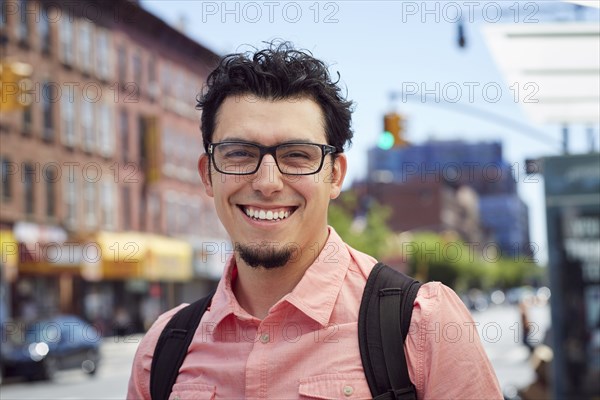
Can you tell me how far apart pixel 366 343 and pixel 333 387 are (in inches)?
5.1

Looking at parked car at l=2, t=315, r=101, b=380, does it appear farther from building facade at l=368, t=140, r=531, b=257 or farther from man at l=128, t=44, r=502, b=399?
building facade at l=368, t=140, r=531, b=257

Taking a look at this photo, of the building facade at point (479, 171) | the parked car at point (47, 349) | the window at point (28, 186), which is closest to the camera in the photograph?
the parked car at point (47, 349)

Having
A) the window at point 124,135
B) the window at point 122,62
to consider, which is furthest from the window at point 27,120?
the window at point 122,62

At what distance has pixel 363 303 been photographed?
2.50 metres

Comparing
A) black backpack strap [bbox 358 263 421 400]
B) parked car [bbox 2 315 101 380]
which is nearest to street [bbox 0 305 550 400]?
parked car [bbox 2 315 101 380]

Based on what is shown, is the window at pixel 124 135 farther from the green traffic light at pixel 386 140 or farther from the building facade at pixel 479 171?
the building facade at pixel 479 171

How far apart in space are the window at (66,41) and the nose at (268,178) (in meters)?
35.9

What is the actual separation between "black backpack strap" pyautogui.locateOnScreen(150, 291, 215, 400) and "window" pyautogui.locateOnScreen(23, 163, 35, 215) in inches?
1271

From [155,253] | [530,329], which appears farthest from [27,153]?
[530,329]

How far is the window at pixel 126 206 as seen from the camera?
4232 centimetres

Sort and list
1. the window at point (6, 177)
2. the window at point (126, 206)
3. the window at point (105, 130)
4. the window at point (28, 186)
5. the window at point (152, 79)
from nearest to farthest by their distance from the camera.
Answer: the window at point (6, 177), the window at point (28, 186), the window at point (105, 130), the window at point (126, 206), the window at point (152, 79)

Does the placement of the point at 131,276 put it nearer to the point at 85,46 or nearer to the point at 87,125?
the point at 87,125

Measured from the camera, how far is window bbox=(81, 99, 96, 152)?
38719mm

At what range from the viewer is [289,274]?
264 centimetres
